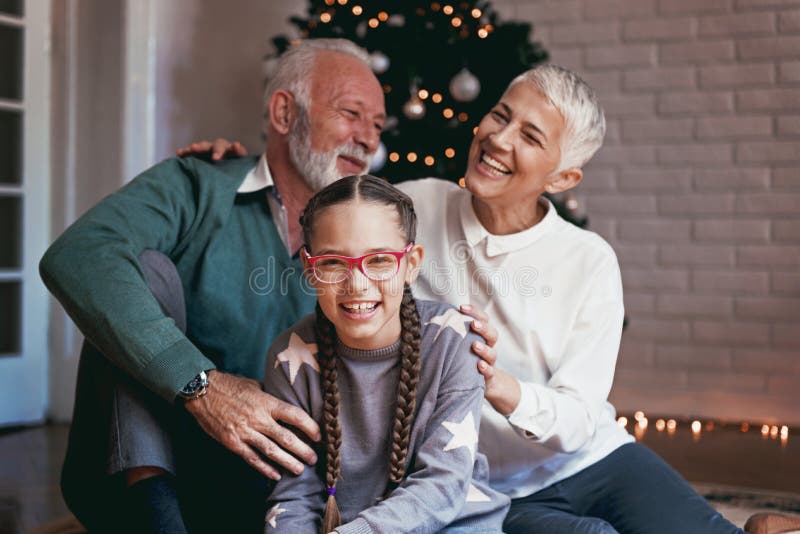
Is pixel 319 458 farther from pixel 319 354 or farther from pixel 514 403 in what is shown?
pixel 514 403

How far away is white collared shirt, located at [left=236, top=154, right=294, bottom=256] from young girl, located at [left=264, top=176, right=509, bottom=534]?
53 centimetres

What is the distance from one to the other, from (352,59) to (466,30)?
4.49ft

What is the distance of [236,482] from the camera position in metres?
1.85

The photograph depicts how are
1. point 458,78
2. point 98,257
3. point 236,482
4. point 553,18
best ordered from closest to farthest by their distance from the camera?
point 98,257, point 236,482, point 458,78, point 553,18

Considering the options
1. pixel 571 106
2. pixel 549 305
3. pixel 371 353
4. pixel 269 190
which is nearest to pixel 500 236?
pixel 549 305

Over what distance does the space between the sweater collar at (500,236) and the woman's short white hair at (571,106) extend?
0.13 metres

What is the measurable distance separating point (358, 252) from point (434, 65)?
2.18 metres

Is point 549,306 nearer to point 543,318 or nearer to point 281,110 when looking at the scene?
point 543,318

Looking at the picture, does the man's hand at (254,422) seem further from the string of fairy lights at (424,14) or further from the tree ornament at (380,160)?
the string of fairy lights at (424,14)

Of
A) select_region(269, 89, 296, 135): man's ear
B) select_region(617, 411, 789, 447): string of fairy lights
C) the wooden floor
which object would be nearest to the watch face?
select_region(269, 89, 296, 135): man's ear

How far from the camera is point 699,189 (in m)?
4.33

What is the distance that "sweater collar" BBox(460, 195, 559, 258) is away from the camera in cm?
184

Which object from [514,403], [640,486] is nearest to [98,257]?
[514,403]

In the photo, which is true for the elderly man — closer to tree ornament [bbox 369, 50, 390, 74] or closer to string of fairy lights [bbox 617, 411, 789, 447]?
tree ornament [bbox 369, 50, 390, 74]
